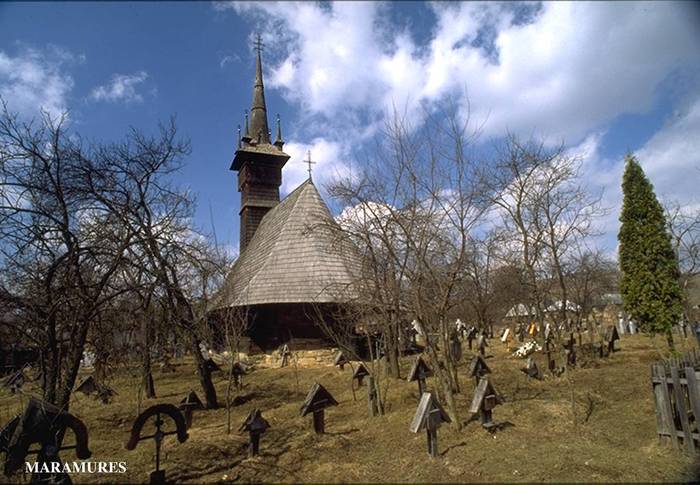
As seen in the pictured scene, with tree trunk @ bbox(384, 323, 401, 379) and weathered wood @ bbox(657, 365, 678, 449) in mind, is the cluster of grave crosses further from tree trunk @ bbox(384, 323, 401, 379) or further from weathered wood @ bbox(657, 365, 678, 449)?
tree trunk @ bbox(384, 323, 401, 379)

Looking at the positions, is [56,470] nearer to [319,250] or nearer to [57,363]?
[57,363]

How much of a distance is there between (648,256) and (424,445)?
12437 millimetres

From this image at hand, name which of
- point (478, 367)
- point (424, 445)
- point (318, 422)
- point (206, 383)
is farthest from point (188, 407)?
point (478, 367)

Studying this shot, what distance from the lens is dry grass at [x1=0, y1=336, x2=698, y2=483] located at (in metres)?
5.08

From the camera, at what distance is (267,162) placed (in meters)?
29.2

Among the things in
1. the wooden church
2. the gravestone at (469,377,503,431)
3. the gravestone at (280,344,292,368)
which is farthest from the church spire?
the gravestone at (469,377,503,431)

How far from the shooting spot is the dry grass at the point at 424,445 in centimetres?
508

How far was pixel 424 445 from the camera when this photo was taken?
619cm

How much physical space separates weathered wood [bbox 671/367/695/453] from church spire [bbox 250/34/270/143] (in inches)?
1155

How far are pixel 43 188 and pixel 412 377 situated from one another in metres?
7.84

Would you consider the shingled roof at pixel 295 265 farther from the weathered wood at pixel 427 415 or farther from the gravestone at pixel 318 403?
the weathered wood at pixel 427 415

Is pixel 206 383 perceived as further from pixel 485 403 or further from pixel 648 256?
pixel 648 256

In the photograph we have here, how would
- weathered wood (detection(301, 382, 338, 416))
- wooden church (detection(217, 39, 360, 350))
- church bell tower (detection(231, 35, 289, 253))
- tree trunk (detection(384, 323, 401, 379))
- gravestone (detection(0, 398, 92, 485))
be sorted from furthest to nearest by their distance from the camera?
church bell tower (detection(231, 35, 289, 253)) < wooden church (detection(217, 39, 360, 350)) < tree trunk (detection(384, 323, 401, 379)) < weathered wood (detection(301, 382, 338, 416)) < gravestone (detection(0, 398, 92, 485))

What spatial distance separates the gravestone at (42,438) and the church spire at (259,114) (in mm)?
28137
